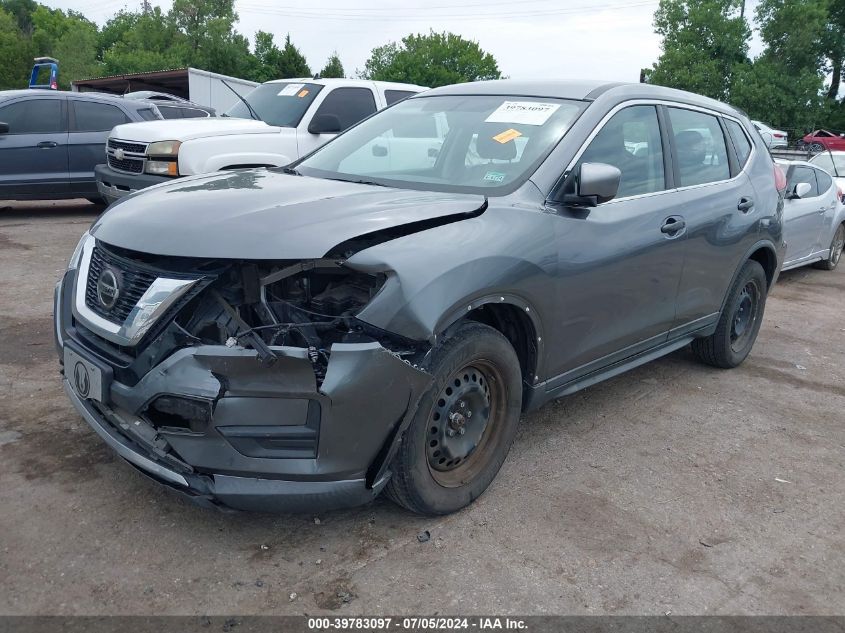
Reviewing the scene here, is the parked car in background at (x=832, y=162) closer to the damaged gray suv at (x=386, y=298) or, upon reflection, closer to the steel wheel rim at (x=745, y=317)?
the steel wheel rim at (x=745, y=317)

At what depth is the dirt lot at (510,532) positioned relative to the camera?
2.71 metres

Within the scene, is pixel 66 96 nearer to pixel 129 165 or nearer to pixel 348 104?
pixel 129 165

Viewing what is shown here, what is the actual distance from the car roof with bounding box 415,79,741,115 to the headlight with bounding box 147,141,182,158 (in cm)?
397

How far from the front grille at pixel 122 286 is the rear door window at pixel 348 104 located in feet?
19.1

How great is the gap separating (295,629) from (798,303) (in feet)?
23.7

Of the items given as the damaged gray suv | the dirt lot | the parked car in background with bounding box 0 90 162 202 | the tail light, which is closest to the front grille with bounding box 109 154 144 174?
the parked car in background with bounding box 0 90 162 202

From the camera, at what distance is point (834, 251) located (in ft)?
33.3

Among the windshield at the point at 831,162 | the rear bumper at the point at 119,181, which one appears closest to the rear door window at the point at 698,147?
the rear bumper at the point at 119,181

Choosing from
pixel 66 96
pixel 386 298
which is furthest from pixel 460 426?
pixel 66 96

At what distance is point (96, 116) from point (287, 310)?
9.15m

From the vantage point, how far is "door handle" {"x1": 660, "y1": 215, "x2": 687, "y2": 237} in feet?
13.7

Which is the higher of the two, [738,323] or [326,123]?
[326,123]

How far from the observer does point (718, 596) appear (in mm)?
2838

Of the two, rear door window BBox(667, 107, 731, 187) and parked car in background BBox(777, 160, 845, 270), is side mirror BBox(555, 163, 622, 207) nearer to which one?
rear door window BBox(667, 107, 731, 187)
